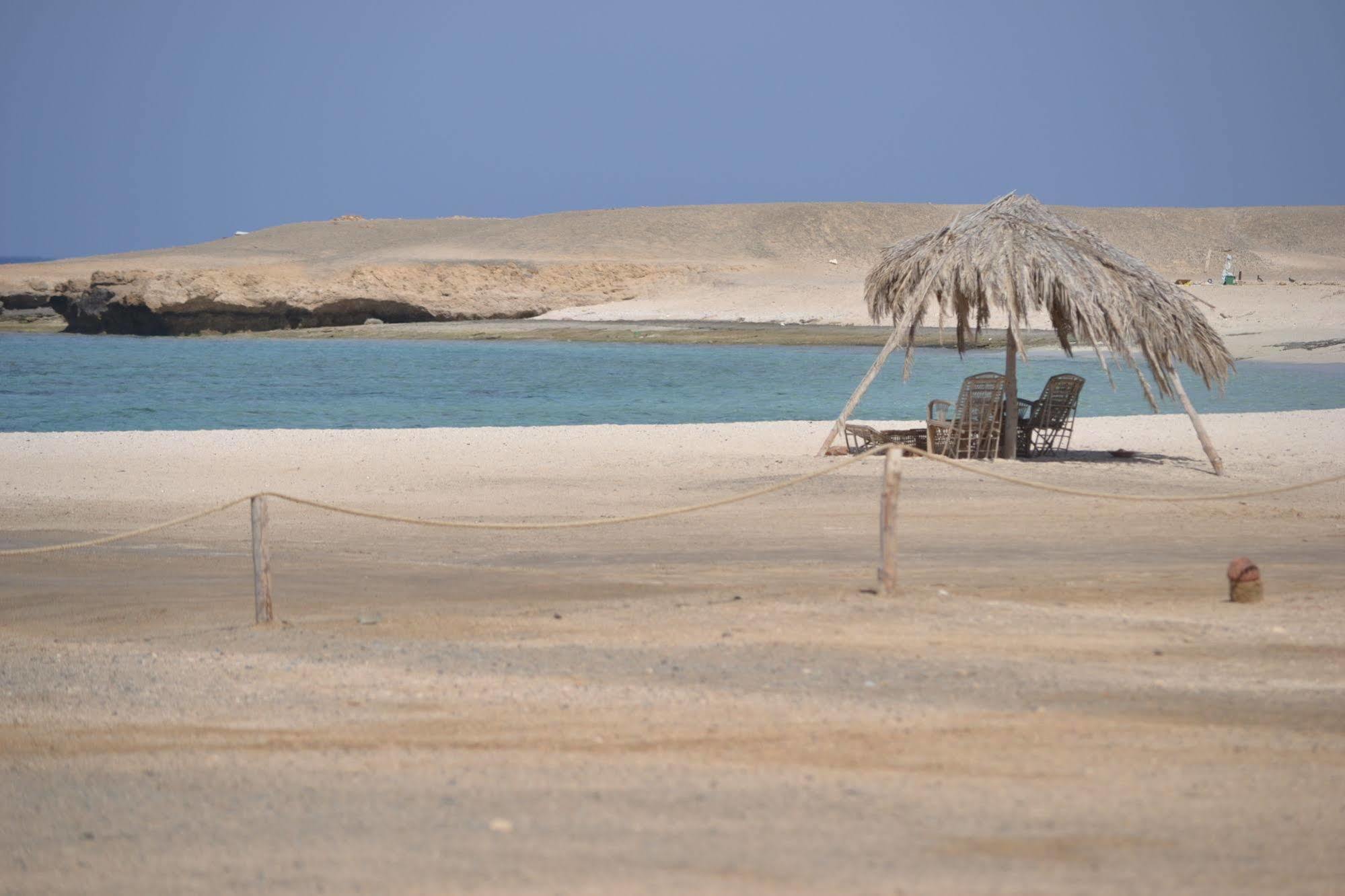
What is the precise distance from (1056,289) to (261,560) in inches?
348

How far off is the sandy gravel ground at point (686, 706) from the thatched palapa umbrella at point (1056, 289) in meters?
2.52

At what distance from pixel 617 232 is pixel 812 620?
243 feet

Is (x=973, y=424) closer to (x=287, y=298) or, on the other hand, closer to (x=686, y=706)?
(x=686, y=706)

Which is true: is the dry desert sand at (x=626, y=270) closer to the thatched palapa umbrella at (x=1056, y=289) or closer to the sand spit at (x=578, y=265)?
the sand spit at (x=578, y=265)

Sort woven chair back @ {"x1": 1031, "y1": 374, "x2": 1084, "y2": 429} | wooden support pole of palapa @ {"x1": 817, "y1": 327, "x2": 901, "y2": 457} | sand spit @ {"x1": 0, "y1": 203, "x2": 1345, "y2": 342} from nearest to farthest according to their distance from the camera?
wooden support pole of palapa @ {"x1": 817, "y1": 327, "x2": 901, "y2": 457}, woven chair back @ {"x1": 1031, "y1": 374, "x2": 1084, "y2": 429}, sand spit @ {"x1": 0, "y1": 203, "x2": 1345, "y2": 342}

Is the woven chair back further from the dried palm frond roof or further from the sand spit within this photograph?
the sand spit

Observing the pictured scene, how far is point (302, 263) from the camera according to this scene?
232 ft

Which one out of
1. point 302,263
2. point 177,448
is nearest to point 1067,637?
point 177,448

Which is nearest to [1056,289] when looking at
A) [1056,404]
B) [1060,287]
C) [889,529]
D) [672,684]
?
[1060,287]

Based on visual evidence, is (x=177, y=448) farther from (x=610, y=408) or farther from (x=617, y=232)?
(x=617, y=232)

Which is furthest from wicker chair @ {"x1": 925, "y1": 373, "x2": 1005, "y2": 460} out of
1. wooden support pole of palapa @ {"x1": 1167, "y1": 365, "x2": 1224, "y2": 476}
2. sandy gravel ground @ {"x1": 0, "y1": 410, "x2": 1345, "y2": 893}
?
sandy gravel ground @ {"x1": 0, "y1": 410, "x2": 1345, "y2": 893}

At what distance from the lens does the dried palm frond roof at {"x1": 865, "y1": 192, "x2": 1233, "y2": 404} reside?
1356cm

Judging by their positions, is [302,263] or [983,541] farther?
[302,263]

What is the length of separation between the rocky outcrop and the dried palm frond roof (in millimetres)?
42837
